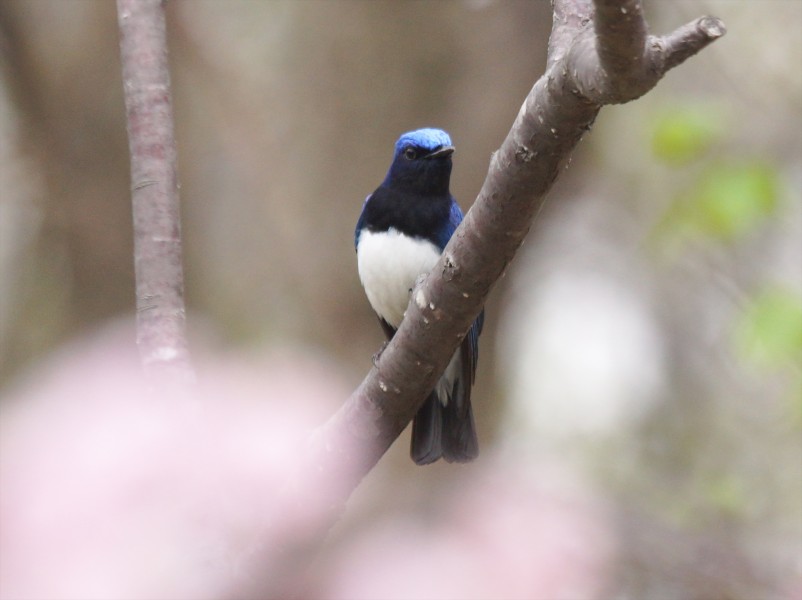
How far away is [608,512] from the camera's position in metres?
3.22

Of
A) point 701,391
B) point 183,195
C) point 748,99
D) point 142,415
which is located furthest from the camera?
point 701,391

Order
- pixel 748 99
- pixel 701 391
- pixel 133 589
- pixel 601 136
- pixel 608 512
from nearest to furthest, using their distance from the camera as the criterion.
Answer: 1. pixel 133 589
2. pixel 608 512
3. pixel 748 99
4. pixel 601 136
5. pixel 701 391

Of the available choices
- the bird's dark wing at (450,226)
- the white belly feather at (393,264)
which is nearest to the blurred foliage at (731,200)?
the bird's dark wing at (450,226)

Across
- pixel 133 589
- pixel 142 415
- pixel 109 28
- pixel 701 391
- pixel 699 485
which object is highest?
pixel 109 28

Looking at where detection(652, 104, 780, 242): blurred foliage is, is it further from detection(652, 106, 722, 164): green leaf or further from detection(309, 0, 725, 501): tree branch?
detection(309, 0, 725, 501): tree branch

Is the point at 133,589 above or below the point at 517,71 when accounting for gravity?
below

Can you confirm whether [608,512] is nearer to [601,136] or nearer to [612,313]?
[601,136]

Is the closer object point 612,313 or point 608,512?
point 608,512

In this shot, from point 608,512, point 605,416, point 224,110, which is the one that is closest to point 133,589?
point 608,512

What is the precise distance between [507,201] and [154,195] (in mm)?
998

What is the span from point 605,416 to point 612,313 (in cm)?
70

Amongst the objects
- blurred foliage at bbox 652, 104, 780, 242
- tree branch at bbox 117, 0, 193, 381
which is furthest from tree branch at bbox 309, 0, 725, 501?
blurred foliage at bbox 652, 104, 780, 242

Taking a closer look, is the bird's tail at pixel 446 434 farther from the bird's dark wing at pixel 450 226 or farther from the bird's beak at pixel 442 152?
the bird's beak at pixel 442 152

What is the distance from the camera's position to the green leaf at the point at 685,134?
4121 millimetres
